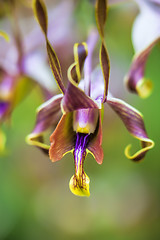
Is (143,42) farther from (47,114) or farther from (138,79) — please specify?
(47,114)

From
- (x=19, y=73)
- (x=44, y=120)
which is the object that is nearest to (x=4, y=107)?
(x=19, y=73)

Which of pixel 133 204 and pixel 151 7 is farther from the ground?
pixel 151 7

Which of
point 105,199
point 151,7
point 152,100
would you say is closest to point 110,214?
point 105,199

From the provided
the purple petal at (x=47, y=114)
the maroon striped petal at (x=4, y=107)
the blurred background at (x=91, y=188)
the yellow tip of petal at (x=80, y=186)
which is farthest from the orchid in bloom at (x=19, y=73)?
the blurred background at (x=91, y=188)

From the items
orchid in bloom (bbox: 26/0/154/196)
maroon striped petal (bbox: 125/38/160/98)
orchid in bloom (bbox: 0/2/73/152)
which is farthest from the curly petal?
orchid in bloom (bbox: 0/2/73/152)

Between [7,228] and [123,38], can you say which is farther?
[7,228]

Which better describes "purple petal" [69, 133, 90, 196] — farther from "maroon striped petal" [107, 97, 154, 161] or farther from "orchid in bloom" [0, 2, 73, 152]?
"orchid in bloom" [0, 2, 73, 152]

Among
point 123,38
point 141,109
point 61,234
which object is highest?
point 123,38

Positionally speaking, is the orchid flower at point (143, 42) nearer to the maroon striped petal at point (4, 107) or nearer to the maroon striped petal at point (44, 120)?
the maroon striped petal at point (44, 120)

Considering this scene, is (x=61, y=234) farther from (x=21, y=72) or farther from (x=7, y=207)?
(x=21, y=72)
